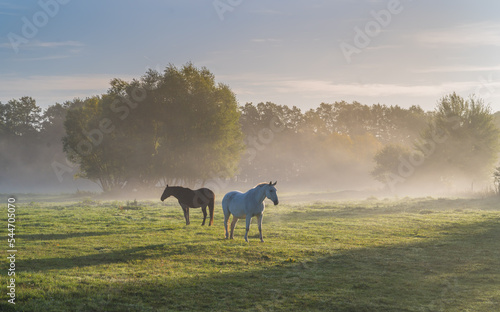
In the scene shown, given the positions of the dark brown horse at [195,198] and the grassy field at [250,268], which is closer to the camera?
the grassy field at [250,268]

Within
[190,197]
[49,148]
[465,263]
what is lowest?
[465,263]

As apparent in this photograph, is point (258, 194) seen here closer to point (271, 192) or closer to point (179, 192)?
point (271, 192)

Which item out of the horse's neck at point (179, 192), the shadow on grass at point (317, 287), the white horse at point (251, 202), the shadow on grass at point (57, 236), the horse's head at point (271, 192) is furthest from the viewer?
the horse's neck at point (179, 192)

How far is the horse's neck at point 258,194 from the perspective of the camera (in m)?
18.9

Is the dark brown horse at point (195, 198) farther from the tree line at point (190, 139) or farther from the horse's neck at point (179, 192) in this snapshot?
the tree line at point (190, 139)

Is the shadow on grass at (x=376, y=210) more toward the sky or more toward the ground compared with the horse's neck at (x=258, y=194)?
more toward the ground

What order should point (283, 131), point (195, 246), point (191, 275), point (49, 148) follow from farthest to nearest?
point (283, 131), point (49, 148), point (195, 246), point (191, 275)

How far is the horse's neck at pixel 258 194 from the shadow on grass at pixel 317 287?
122 inches

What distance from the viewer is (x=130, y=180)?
69.7 m

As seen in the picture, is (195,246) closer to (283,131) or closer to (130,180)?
(130,180)

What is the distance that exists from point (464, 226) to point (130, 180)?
5259 cm

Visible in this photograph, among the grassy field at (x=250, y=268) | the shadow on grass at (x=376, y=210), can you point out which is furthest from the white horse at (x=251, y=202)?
the shadow on grass at (x=376, y=210)

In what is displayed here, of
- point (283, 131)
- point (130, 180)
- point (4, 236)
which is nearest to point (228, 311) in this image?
point (4, 236)

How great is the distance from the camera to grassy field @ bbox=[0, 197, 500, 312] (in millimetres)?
10789
